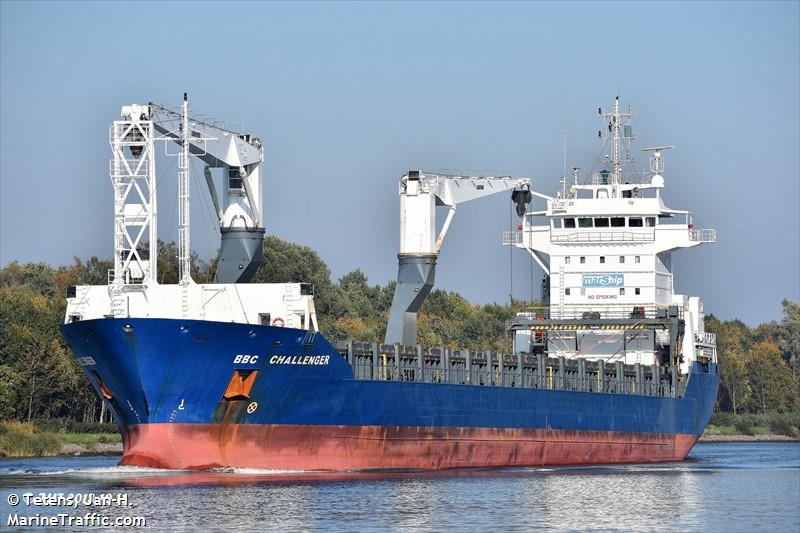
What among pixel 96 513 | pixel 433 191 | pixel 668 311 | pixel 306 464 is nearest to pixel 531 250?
pixel 668 311

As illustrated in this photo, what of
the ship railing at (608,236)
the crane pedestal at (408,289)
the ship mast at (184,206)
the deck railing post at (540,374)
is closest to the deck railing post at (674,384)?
the ship railing at (608,236)

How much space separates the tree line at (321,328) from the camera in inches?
2657

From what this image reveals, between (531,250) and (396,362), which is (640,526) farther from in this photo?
(531,250)

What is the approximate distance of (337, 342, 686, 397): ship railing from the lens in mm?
47625

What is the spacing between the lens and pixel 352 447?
45.3 meters

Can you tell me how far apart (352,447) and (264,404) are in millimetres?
3252

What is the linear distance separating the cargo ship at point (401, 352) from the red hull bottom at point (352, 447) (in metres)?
0.05

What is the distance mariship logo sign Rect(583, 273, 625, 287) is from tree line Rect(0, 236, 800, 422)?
5115 millimetres

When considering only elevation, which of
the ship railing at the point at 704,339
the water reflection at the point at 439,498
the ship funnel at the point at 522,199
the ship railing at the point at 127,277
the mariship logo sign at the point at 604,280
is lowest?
the water reflection at the point at 439,498

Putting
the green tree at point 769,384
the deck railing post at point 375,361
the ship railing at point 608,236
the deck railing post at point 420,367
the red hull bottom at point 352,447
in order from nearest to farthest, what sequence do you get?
1. the red hull bottom at point 352,447
2. the deck railing post at point 375,361
3. the deck railing post at point 420,367
4. the ship railing at point 608,236
5. the green tree at point 769,384

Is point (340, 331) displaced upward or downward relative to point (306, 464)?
upward

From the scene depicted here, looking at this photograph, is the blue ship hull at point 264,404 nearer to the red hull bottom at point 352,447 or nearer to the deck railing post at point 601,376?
the red hull bottom at point 352,447

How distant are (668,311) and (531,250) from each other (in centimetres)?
619

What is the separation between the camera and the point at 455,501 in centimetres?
3869
